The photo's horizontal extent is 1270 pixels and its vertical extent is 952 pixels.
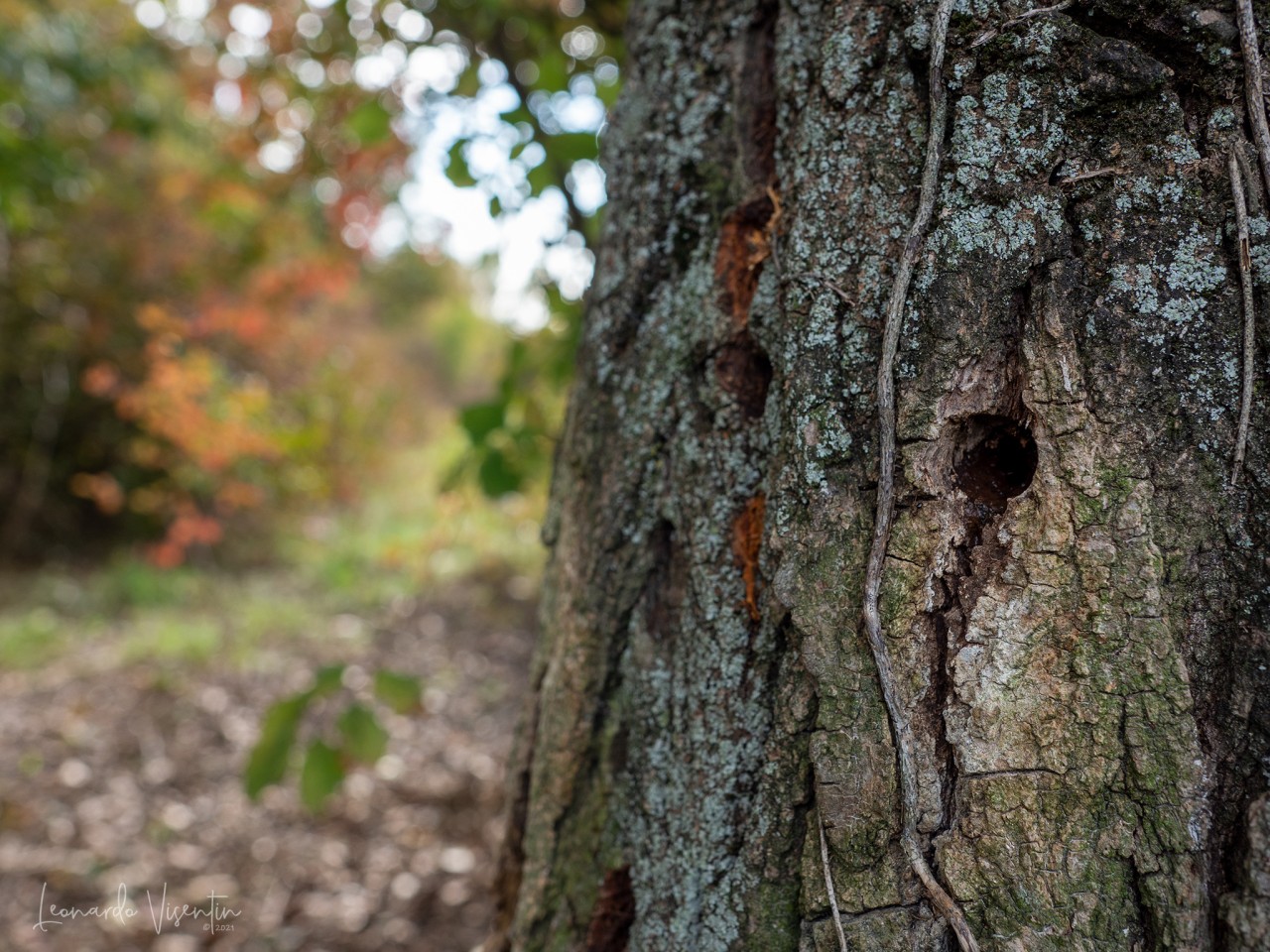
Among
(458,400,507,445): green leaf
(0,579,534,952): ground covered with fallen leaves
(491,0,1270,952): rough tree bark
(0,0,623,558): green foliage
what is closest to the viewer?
(491,0,1270,952): rough tree bark

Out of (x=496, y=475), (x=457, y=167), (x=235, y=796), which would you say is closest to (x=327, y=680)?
(x=496, y=475)

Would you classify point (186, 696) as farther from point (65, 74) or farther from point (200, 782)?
point (65, 74)

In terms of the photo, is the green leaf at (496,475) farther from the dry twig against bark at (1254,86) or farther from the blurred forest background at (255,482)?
the dry twig against bark at (1254,86)

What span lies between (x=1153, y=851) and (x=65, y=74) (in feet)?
18.3

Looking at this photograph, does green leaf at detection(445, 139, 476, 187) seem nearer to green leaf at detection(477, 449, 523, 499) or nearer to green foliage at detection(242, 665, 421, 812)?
green leaf at detection(477, 449, 523, 499)

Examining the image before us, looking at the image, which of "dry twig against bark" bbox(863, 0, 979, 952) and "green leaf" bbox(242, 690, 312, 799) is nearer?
"dry twig against bark" bbox(863, 0, 979, 952)

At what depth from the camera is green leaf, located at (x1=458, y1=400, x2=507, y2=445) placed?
1.60 metres

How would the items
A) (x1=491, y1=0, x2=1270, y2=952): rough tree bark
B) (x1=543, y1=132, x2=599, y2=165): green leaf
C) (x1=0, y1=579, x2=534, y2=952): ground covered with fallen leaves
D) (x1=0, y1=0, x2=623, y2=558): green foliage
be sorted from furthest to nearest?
(x1=0, y1=0, x2=623, y2=558): green foliage, (x1=0, y1=579, x2=534, y2=952): ground covered with fallen leaves, (x1=543, y1=132, x2=599, y2=165): green leaf, (x1=491, y1=0, x2=1270, y2=952): rough tree bark

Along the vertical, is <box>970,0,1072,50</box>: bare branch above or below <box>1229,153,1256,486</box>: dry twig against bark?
above

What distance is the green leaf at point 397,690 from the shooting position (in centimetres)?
159

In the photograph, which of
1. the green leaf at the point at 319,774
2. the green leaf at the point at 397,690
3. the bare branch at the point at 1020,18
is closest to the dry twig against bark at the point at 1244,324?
the bare branch at the point at 1020,18

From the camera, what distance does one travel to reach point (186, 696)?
3980 mm

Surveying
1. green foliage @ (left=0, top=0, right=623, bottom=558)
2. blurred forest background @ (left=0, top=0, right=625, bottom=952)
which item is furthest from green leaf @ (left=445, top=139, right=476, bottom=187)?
green foliage @ (left=0, top=0, right=623, bottom=558)

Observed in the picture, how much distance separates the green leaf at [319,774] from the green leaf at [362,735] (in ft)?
0.15
